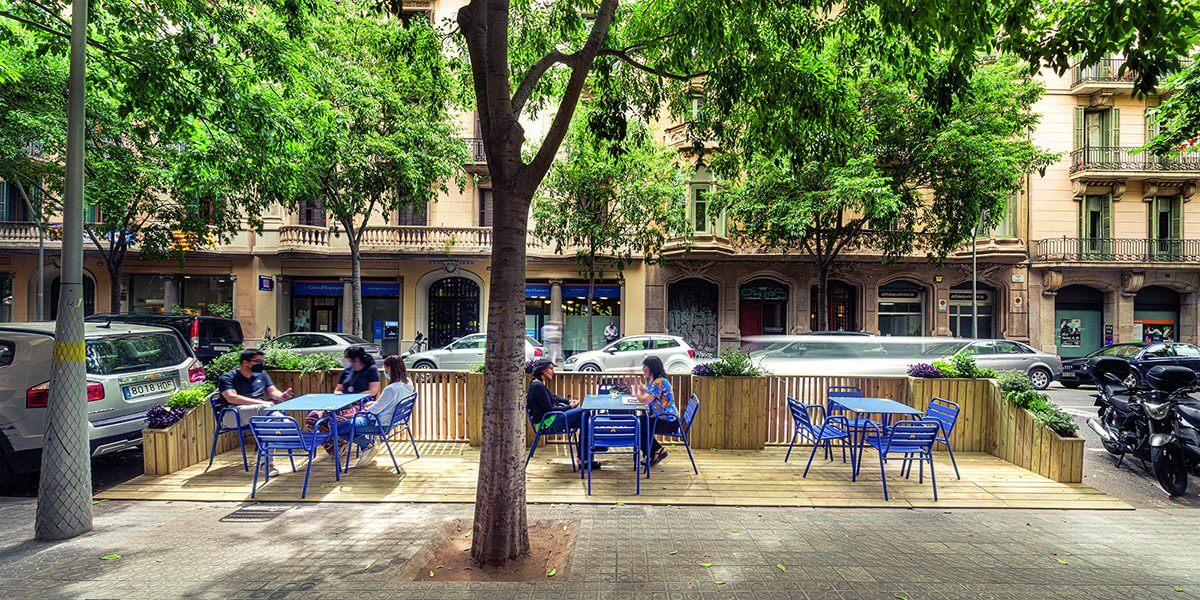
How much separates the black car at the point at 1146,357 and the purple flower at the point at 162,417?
18004 millimetres

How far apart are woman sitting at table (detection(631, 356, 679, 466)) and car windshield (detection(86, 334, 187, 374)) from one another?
620 cm

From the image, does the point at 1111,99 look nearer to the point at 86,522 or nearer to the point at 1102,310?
the point at 1102,310

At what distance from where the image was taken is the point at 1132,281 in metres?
22.4

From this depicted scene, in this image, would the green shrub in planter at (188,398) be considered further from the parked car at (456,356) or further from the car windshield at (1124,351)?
the car windshield at (1124,351)

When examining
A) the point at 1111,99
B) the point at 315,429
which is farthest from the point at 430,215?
the point at 1111,99

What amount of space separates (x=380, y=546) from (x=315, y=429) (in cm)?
187

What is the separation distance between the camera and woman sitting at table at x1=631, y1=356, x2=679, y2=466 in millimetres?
6617

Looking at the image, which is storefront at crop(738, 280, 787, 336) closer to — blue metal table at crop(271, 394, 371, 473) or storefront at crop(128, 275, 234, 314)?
blue metal table at crop(271, 394, 371, 473)

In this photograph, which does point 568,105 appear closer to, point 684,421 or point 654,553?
point 654,553

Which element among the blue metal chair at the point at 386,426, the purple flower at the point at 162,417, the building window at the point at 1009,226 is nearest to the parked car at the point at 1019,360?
the building window at the point at 1009,226

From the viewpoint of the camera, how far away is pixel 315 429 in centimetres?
591

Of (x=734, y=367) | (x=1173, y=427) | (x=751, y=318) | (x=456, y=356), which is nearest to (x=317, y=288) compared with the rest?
(x=456, y=356)

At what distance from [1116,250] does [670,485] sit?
1033 inches

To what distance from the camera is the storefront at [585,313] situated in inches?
905
